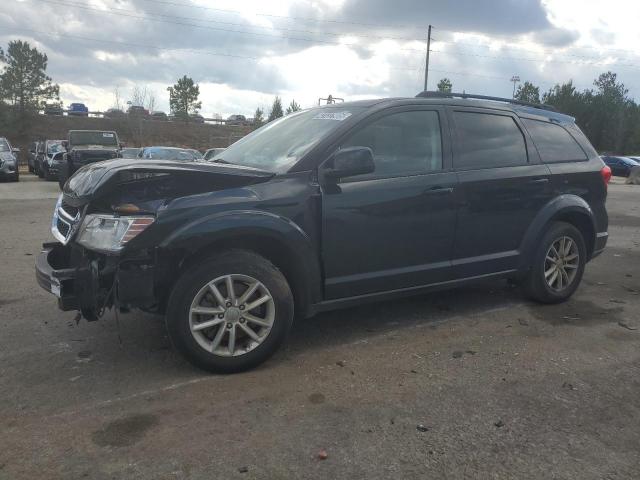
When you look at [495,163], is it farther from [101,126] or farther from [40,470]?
[101,126]

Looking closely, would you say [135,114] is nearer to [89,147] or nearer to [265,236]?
[89,147]

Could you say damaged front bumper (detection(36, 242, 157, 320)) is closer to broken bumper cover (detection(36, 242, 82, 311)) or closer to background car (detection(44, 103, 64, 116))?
broken bumper cover (detection(36, 242, 82, 311))

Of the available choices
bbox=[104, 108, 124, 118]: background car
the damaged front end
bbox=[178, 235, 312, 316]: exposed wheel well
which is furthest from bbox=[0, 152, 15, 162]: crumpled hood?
bbox=[104, 108, 124, 118]: background car

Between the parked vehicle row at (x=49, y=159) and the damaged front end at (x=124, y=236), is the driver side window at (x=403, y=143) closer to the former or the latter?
the damaged front end at (x=124, y=236)

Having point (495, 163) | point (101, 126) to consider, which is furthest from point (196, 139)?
point (495, 163)

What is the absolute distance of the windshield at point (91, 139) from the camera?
2059 cm

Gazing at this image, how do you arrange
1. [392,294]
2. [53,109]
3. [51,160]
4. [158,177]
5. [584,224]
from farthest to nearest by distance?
[53,109] → [51,160] → [584,224] → [392,294] → [158,177]

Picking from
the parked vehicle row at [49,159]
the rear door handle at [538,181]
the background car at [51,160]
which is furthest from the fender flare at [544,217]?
the background car at [51,160]

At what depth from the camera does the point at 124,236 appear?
325cm

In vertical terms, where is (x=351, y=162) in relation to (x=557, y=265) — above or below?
above

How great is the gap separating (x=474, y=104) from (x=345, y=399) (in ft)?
9.54

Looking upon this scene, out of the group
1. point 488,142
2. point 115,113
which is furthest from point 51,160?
point 115,113

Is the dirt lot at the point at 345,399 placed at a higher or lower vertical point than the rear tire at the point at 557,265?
lower

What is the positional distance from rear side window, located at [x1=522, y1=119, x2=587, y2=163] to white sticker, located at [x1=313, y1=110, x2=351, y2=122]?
6.28 ft
